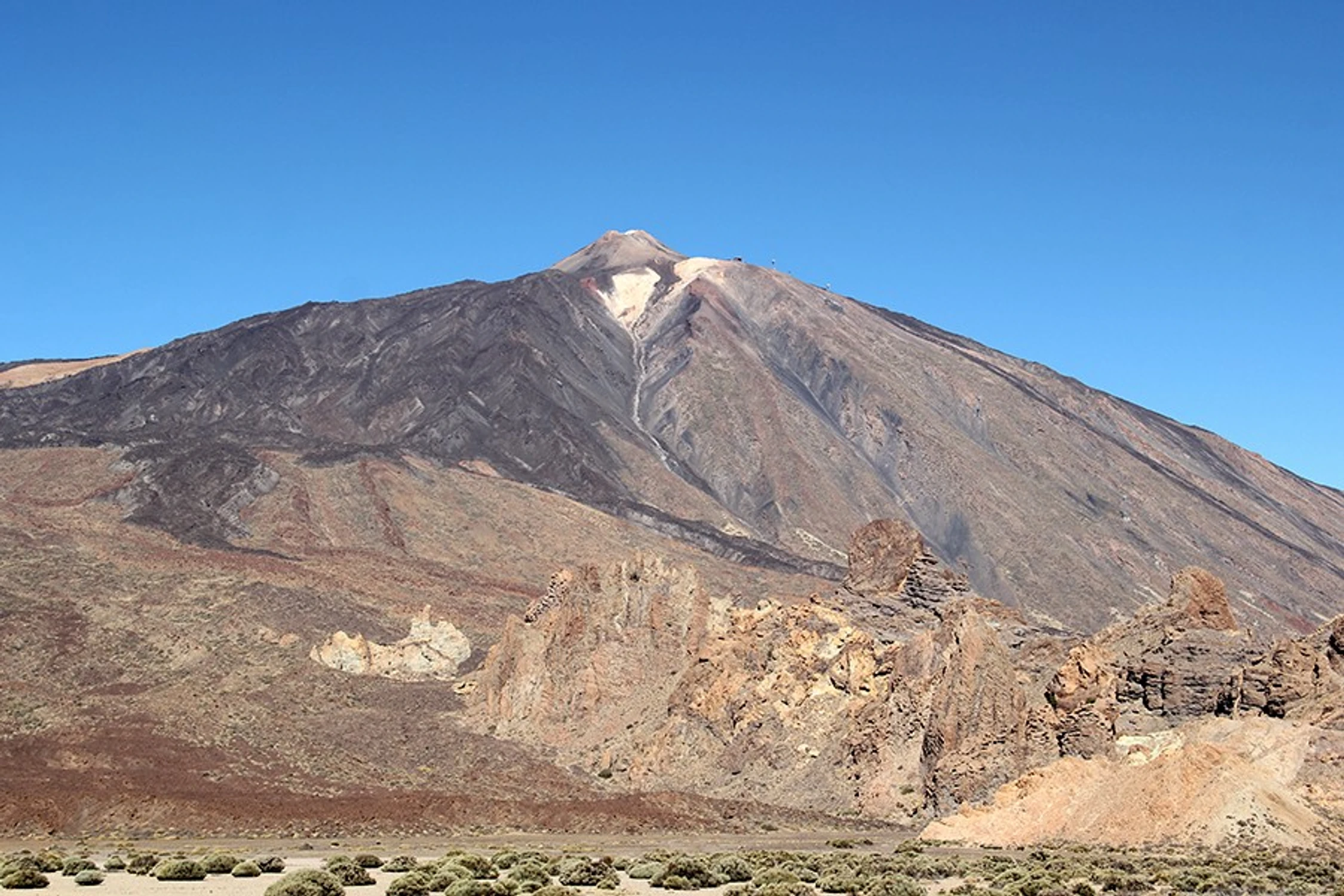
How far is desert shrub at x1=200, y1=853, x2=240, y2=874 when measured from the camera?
3391 cm

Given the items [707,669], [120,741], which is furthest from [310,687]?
→ [707,669]

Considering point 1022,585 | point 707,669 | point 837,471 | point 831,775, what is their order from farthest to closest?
1. point 837,471
2. point 1022,585
3. point 707,669
4. point 831,775

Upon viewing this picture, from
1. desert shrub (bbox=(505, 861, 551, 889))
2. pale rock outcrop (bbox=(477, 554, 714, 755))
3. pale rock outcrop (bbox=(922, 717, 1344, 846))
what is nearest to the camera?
desert shrub (bbox=(505, 861, 551, 889))

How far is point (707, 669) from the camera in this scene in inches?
2368

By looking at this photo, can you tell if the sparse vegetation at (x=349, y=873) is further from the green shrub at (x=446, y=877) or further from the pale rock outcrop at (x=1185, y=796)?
the pale rock outcrop at (x=1185, y=796)

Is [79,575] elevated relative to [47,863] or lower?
elevated

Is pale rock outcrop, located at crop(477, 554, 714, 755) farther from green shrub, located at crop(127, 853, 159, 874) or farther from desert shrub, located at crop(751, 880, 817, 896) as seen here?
desert shrub, located at crop(751, 880, 817, 896)

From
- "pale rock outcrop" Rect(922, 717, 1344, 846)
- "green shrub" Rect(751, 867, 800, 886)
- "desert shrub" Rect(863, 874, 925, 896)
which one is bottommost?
"green shrub" Rect(751, 867, 800, 886)

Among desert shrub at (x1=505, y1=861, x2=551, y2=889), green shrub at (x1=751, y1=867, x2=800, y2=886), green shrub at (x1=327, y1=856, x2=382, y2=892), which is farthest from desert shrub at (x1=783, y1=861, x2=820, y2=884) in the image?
green shrub at (x1=327, y1=856, x2=382, y2=892)

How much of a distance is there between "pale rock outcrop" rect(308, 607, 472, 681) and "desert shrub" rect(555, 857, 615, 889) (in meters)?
55.3

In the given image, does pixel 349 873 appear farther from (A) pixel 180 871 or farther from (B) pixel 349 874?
(A) pixel 180 871

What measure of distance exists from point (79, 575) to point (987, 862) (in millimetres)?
79800

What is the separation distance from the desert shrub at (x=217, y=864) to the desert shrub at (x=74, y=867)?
88.0 inches

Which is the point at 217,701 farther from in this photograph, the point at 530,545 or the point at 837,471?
the point at 837,471
